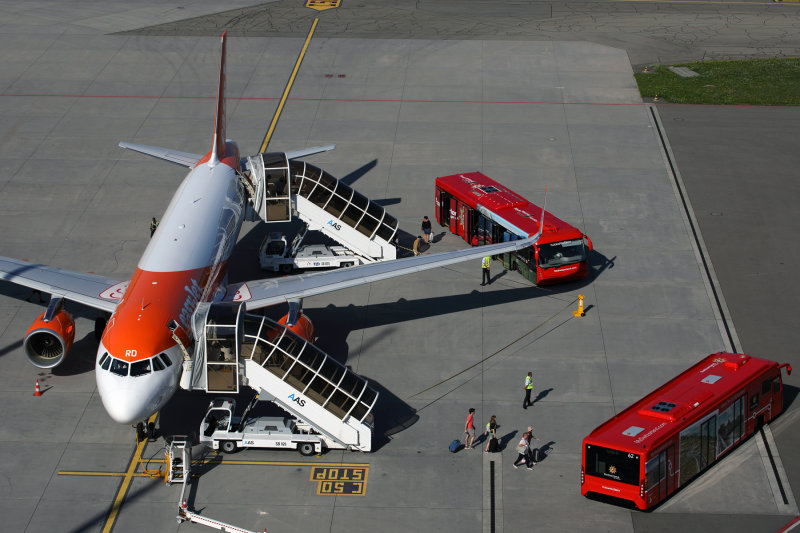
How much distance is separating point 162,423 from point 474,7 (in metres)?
67.1

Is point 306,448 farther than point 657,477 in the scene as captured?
Yes

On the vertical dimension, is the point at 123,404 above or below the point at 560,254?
above

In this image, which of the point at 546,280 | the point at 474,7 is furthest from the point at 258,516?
the point at 474,7

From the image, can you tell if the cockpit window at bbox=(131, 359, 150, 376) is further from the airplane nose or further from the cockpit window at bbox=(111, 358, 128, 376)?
the airplane nose

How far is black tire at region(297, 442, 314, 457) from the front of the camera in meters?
40.3

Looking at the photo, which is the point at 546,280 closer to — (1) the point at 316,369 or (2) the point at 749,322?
(2) the point at 749,322

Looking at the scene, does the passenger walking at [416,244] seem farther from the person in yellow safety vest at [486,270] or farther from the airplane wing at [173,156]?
the airplane wing at [173,156]

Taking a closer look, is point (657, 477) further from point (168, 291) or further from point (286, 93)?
point (286, 93)

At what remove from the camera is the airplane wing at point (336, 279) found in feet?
151

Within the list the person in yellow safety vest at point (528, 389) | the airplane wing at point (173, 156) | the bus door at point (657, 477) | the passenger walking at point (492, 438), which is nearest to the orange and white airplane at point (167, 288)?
the airplane wing at point (173, 156)

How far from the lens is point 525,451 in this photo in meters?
39.3

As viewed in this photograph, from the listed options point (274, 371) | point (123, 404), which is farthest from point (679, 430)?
point (123, 404)

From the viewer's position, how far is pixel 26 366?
46500 mm

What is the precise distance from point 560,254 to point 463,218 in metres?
7.62
